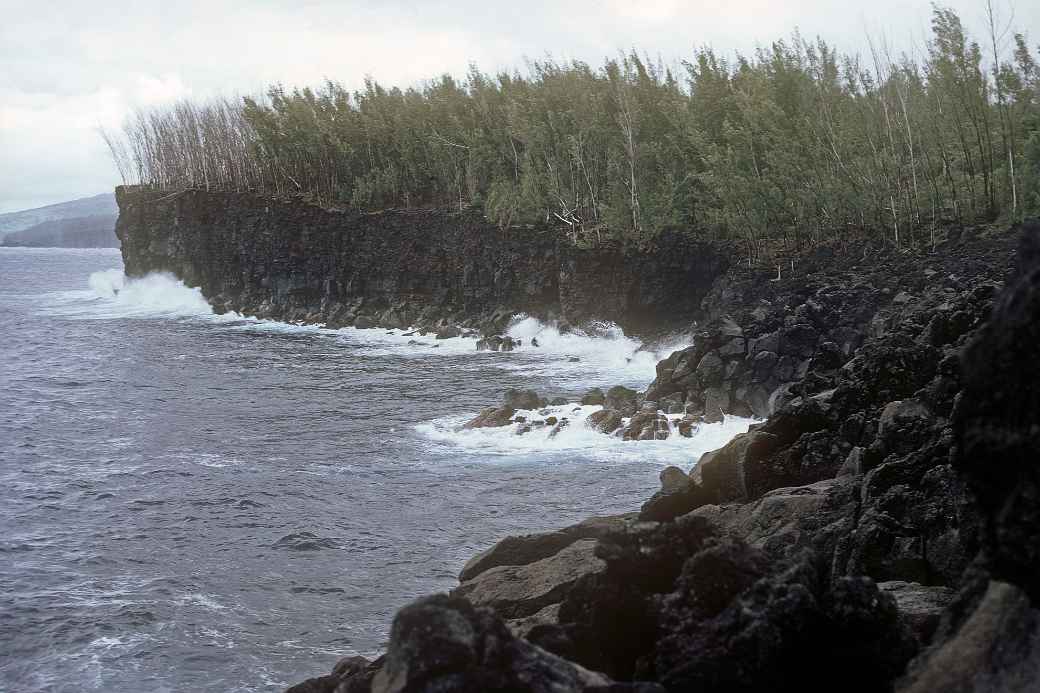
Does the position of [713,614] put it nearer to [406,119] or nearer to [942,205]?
[942,205]

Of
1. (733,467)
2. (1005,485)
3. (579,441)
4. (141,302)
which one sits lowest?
(579,441)

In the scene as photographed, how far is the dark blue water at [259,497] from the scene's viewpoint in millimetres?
18250

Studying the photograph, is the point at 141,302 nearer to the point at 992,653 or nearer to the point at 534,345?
the point at 534,345

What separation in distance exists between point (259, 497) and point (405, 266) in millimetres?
41927

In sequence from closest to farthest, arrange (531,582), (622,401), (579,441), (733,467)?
(531,582) < (733,467) < (579,441) < (622,401)

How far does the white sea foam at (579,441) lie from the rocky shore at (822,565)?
9.37m

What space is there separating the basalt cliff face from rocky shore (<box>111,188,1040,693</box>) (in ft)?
47.5

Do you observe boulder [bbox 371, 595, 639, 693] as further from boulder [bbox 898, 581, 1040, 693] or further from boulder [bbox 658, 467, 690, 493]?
boulder [bbox 658, 467, 690, 493]

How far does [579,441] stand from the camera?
31.5 meters

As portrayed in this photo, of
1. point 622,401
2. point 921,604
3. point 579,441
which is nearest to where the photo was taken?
point 921,604

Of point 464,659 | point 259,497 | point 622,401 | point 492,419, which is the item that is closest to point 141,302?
point 492,419

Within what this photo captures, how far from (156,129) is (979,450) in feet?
333

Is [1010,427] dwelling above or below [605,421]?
above

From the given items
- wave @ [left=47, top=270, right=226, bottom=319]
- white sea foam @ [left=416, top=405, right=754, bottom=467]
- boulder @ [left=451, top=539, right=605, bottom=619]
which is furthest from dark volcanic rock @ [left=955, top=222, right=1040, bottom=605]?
wave @ [left=47, top=270, right=226, bottom=319]
